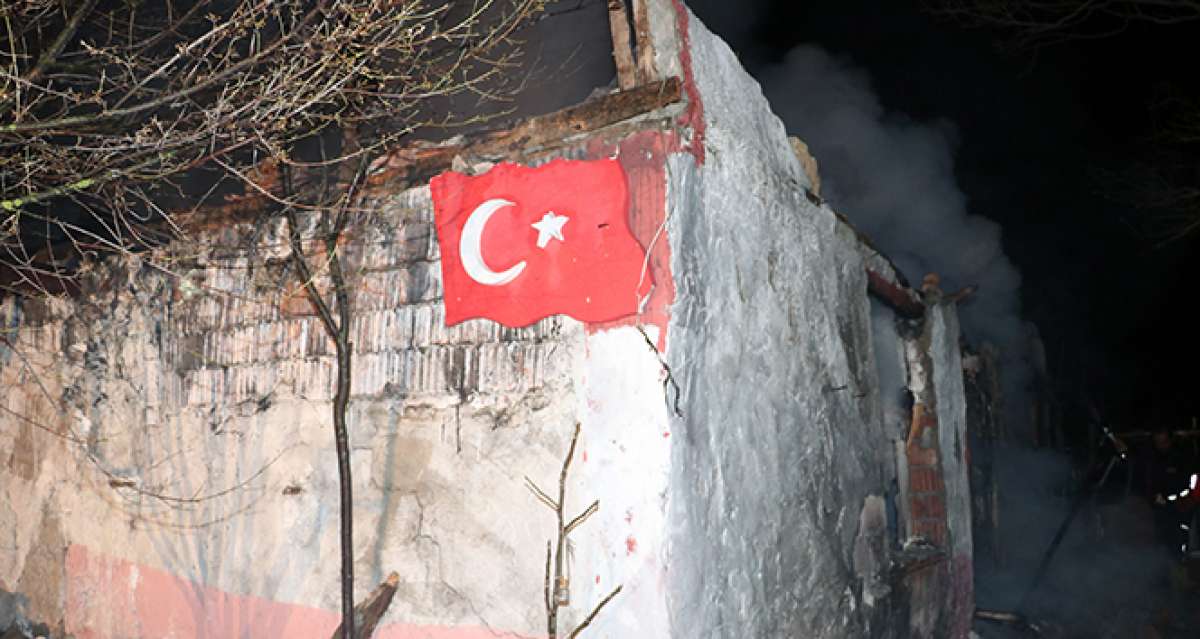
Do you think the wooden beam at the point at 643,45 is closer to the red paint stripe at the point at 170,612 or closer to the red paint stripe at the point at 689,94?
the red paint stripe at the point at 689,94

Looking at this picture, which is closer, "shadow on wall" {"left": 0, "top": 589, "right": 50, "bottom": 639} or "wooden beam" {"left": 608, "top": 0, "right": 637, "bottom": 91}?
"wooden beam" {"left": 608, "top": 0, "right": 637, "bottom": 91}

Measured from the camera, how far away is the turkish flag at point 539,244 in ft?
11.9

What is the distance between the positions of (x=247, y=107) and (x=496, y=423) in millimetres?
1774

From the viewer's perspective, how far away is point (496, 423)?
152 inches

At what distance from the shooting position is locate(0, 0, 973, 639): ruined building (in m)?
3.58

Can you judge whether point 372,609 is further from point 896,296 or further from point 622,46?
point 896,296

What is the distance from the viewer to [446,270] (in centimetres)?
409

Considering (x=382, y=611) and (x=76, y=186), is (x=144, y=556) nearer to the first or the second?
(x=382, y=611)

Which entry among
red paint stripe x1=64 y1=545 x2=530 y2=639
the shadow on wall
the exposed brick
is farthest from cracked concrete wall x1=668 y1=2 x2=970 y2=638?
the shadow on wall

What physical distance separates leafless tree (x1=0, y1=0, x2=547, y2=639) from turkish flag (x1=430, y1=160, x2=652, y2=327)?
545mm

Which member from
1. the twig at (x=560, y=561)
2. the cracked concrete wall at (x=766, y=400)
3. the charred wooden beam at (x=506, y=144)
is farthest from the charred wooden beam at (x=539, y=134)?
the twig at (x=560, y=561)

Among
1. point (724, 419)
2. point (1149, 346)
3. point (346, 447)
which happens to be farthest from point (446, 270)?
point (1149, 346)

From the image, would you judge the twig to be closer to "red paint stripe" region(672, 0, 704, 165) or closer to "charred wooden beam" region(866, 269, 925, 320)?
"red paint stripe" region(672, 0, 704, 165)

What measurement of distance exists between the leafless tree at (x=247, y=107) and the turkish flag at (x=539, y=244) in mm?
545
